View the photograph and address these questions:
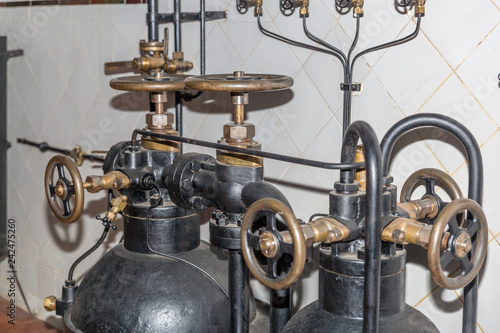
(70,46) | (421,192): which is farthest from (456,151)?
(70,46)

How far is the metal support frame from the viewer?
90.0 inches

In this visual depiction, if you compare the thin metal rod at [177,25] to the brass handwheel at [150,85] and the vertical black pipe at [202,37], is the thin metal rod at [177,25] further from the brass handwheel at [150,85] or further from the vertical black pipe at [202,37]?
the brass handwheel at [150,85]

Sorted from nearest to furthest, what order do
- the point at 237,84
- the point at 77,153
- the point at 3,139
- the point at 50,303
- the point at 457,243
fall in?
1. the point at 457,243
2. the point at 237,84
3. the point at 50,303
4. the point at 77,153
5. the point at 3,139

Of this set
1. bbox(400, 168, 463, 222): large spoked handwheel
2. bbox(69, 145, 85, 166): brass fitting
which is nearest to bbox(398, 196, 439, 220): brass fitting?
bbox(400, 168, 463, 222): large spoked handwheel

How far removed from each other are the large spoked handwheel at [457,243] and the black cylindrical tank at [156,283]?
513 millimetres

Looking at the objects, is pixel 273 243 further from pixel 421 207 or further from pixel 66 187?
pixel 66 187

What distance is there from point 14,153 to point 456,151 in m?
1.74

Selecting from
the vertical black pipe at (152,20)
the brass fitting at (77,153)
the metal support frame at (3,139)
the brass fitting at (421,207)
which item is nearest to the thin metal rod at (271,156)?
the brass fitting at (421,207)

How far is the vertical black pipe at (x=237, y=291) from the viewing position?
1.13 meters

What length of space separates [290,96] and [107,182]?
45 centimetres

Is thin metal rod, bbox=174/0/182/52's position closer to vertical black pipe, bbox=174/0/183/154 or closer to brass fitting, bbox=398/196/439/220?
vertical black pipe, bbox=174/0/183/154

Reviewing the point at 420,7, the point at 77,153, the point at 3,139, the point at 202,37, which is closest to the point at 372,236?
the point at 420,7

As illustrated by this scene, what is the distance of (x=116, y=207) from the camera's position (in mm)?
1239

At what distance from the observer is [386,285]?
914mm
